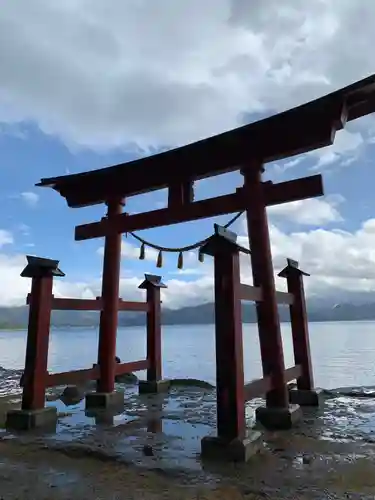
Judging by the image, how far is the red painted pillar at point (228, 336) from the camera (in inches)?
170

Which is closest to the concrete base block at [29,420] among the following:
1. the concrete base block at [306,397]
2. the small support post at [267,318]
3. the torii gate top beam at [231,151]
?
the small support post at [267,318]

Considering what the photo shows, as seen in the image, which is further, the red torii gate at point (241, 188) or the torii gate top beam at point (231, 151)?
the red torii gate at point (241, 188)

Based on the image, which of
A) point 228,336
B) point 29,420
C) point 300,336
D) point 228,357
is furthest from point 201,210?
point 29,420

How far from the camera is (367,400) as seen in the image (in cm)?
735

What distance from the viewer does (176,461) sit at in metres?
4.11

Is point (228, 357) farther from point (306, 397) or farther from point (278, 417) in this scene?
point (306, 397)

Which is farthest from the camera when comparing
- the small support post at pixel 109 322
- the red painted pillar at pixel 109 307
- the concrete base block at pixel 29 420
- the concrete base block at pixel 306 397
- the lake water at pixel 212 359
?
the lake water at pixel 212 359

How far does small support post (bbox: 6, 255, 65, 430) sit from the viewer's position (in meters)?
5.80

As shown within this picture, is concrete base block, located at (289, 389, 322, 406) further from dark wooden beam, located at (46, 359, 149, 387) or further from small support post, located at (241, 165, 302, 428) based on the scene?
dark wooden beam, located at (46, 359, 149, 387)

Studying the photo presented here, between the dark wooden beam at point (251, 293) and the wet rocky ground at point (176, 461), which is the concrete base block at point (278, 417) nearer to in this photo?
the wet rocky ground at point (176, 461)

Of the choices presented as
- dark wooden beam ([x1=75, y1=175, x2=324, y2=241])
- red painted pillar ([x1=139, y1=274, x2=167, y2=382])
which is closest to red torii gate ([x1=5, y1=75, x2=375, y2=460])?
dark wooden beam ([x1=75, y1=175, x2=324, y2=241])

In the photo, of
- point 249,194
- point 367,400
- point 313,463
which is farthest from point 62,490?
point 367,400

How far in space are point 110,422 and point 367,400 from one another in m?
4.52

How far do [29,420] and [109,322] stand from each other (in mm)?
2110
